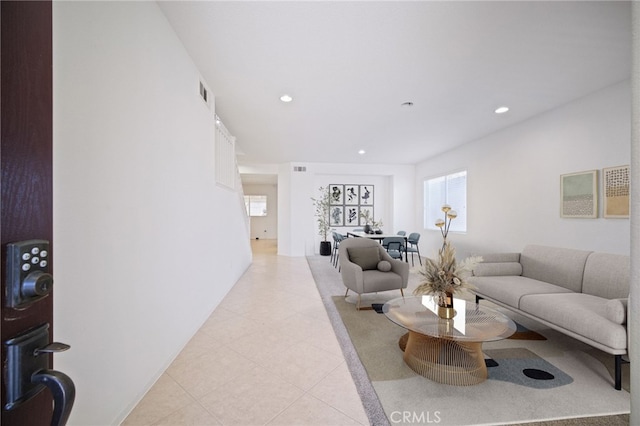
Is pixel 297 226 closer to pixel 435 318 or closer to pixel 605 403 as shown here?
pixel 435 318

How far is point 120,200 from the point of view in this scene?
1.59m

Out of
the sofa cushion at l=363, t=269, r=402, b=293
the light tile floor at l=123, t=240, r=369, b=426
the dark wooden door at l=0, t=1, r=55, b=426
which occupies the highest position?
the dark wooden door at l=0, t=1, r=55, b=426

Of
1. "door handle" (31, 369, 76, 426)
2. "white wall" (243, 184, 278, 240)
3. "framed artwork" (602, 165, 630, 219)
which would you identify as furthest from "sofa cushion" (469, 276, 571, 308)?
Answer: "white wall" (243, 184, 278, 240)

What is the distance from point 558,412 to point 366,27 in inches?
122

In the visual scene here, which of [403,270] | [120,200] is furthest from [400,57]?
[120,200]

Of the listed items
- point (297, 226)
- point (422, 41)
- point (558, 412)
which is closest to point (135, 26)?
point (422, 41)

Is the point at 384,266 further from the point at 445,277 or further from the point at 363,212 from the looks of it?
the point at 363,212

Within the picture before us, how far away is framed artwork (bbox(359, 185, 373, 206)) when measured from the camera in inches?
338

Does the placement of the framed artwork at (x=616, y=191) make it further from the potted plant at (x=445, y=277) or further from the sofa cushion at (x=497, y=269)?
the potted plant at (x=445, y=277)

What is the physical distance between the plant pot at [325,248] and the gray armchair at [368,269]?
375 centimetres

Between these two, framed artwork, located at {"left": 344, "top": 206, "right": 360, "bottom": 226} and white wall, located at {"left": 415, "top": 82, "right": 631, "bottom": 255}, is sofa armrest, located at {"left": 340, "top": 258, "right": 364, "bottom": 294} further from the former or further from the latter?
framed artwork, located at {"left": 344, "top": 206, "right": 360, "bottom": 226}

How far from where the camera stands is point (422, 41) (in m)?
2.40

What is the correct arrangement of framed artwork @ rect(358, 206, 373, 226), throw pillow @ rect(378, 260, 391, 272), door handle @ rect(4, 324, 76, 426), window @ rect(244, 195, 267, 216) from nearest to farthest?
door handle @ rect(4, 324, 76, 426), throw pillow @ rect(378, 260, 391, 272), framed artwork @ rect(358, 206, 373, 226), window @ rect(244, 195, 267, 216)

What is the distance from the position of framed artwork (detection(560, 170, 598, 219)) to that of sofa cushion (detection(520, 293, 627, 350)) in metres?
1.42
